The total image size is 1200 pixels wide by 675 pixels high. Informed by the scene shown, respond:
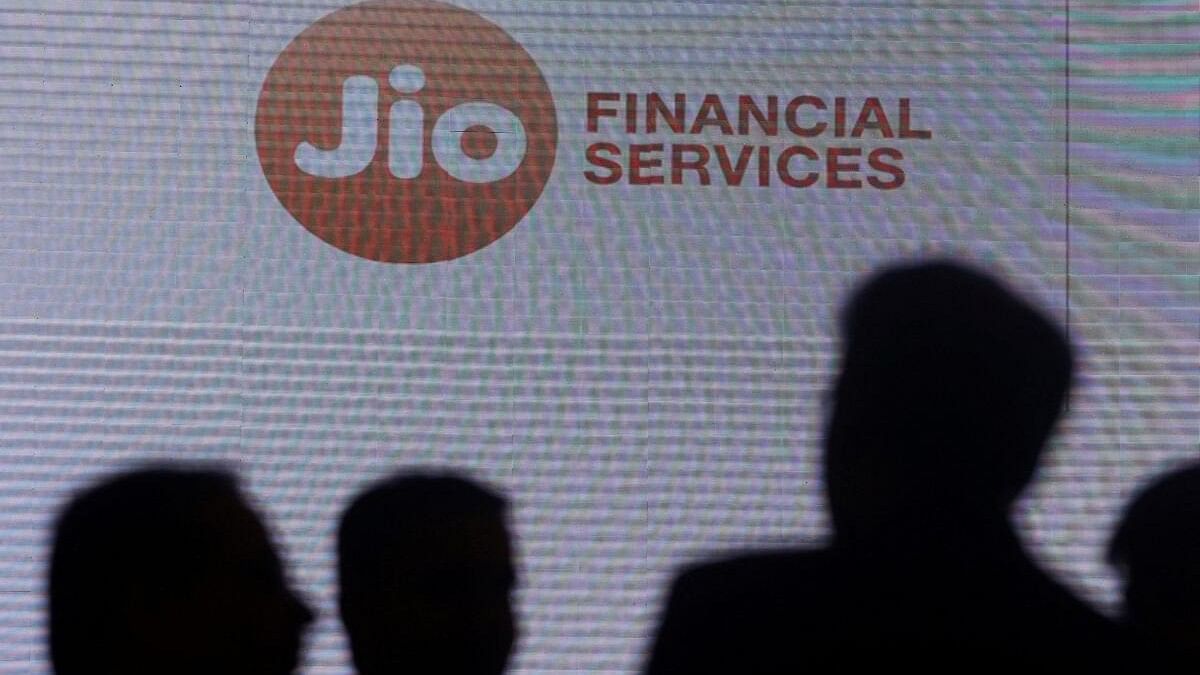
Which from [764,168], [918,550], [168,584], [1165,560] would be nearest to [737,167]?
[764,168]

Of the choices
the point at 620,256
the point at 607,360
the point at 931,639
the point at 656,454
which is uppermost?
the point at 620,256

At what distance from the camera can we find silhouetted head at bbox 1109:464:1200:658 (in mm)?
2148

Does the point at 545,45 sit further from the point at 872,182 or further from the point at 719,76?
the point at 872,182

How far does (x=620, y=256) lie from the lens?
2219 millimetres

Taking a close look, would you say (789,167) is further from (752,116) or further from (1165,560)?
(1165,560)

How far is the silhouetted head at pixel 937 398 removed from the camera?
217 centimetres

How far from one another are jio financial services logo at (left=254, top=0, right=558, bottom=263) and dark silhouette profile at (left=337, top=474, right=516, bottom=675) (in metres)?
0.45

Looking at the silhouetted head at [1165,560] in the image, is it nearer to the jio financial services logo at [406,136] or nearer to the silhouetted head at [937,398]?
the silhouetted head at [937,398]

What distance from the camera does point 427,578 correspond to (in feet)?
7.04

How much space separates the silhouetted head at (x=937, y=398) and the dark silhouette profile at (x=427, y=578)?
643 millimetres

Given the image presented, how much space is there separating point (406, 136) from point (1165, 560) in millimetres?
1605

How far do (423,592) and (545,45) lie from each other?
1.04 m

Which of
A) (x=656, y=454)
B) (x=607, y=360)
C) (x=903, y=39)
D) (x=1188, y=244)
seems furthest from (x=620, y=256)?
(x=1188, y=244)

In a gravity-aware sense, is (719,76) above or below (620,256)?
above
